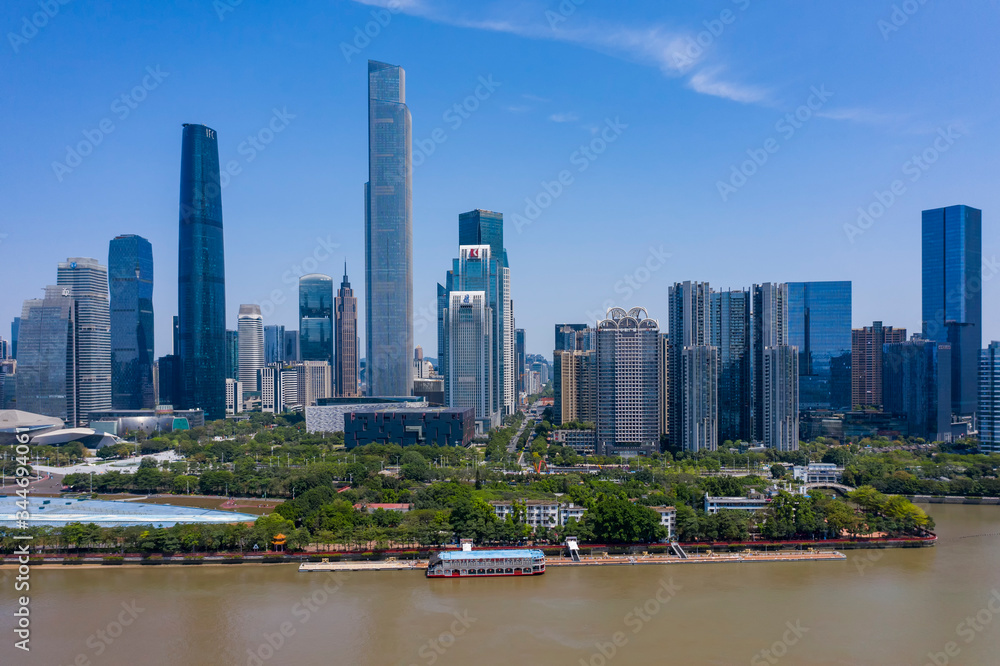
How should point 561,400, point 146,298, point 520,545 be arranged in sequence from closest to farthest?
point 520,545 → point 561,400 → point 146,298

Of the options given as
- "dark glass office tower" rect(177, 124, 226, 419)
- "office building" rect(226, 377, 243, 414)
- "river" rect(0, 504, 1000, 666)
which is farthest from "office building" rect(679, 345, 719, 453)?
"office building" rect(226, 377, 243, 414)

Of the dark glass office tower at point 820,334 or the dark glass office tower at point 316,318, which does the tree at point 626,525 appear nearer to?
the dark glass office tower at point 820,334

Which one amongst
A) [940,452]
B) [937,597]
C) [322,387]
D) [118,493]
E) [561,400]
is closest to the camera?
[937,597]

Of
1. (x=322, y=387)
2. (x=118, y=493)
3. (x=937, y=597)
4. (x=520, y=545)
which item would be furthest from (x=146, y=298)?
(x=937, y=597)

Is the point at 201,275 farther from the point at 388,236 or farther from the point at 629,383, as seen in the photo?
the point at 629,383

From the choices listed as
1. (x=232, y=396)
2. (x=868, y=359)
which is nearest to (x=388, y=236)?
(x=232, y=396)

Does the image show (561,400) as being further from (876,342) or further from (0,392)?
(0,392)

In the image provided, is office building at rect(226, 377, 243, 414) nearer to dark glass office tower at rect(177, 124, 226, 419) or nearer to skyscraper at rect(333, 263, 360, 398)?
skyscraper at rect(333, 263, 360, 398)
